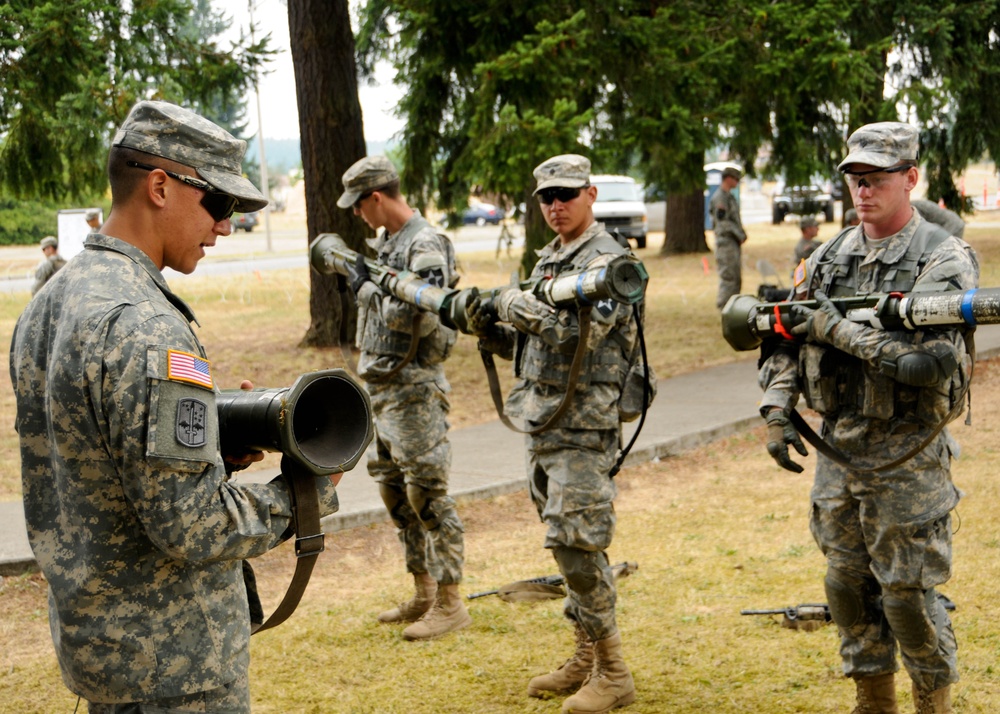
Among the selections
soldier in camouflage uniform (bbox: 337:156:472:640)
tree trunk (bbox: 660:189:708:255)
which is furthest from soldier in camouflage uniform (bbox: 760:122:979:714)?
tree trunk (bbox: 660:189:708:255)

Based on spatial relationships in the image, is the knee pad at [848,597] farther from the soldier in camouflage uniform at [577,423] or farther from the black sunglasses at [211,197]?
the black sunglasses at [211,197]

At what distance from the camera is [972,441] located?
29.2 feet

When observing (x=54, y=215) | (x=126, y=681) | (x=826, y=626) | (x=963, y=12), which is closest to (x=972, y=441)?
(x=826, y=626)

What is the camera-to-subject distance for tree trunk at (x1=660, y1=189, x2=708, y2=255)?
83.1 ft

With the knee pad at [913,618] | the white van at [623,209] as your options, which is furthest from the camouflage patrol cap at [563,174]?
the white van at [623,209]

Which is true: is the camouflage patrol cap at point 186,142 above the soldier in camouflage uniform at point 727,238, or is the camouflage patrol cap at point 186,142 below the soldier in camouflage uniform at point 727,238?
above

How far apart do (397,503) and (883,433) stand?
2675mm

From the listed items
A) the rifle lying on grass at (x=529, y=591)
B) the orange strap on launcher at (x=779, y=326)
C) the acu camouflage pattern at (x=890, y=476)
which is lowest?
the rifle lying on grass at (x=529, y=591)

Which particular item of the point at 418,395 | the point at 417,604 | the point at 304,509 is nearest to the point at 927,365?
the point at 304,509

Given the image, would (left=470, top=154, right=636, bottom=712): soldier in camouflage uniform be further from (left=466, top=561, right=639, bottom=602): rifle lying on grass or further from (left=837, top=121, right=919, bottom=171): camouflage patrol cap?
(left=466, top=561, right=639, bottom=602): rifle lying on grass

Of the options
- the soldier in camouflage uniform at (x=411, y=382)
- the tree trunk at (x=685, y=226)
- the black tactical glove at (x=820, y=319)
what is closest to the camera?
the black tactical glove at (x=820, y=319)

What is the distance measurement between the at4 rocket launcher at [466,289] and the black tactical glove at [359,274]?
0.03 m

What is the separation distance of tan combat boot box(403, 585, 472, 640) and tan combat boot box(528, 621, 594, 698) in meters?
0.81

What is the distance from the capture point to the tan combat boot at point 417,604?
5633mm
